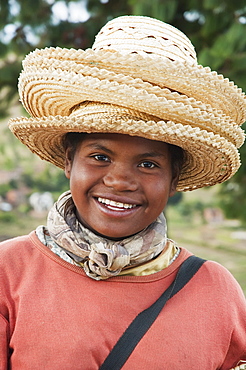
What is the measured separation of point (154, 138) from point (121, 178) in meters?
0.18

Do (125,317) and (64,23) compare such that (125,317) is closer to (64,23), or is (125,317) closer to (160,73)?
(160,73)

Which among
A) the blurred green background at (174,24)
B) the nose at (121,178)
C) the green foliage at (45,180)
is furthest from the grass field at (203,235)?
the nose at (121,178)

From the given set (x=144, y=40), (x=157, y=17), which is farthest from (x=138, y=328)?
(x=157, y=17)

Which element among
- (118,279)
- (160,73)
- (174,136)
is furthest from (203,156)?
(118,279)

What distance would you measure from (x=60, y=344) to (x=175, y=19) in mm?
3606

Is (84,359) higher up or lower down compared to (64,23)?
lower down

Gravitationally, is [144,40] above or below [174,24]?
below

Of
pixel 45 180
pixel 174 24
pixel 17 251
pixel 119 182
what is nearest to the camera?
pixel 119 182

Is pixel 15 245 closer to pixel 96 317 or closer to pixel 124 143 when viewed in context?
pixel 96 317

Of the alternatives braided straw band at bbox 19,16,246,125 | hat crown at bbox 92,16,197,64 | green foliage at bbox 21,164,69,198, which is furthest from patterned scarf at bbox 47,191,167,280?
green foliage at bbox 21,164,69,198

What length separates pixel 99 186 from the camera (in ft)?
5.64

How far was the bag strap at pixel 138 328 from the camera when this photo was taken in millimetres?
1633

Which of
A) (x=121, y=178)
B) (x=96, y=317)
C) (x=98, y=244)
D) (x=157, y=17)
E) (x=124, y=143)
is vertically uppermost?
(x=157, y=17)

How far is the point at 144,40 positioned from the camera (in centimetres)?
174
